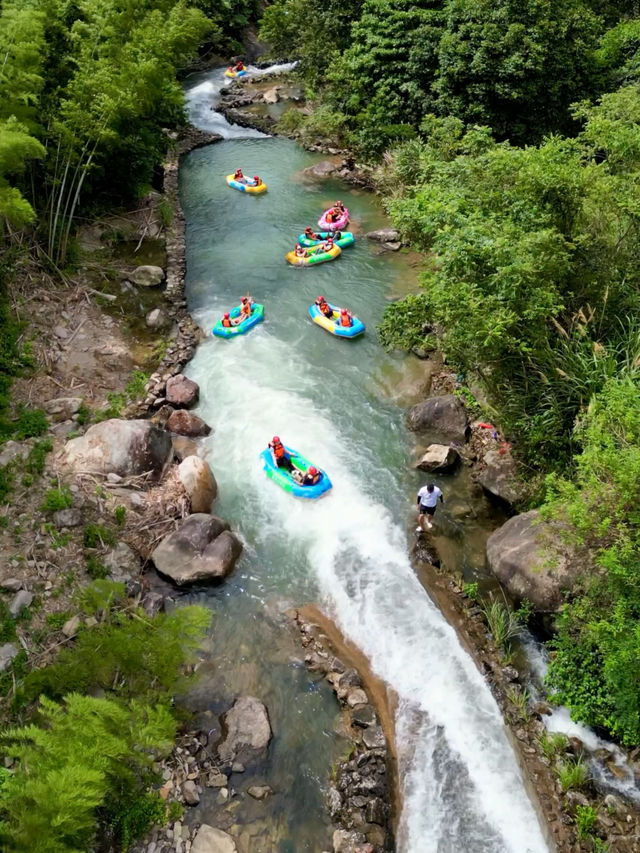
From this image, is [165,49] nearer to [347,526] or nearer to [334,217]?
[334,217]

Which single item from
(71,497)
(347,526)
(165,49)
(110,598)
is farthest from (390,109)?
(110,598)

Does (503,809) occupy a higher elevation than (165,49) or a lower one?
lower

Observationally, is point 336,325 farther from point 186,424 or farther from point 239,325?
point 186,424

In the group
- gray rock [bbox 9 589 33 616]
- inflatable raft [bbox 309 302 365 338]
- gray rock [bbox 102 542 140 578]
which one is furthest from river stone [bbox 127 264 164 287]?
gray rock [bbox 9 589 33 616]

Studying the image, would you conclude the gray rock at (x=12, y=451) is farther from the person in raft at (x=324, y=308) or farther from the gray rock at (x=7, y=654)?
the person in raft at (x=324, y=308)

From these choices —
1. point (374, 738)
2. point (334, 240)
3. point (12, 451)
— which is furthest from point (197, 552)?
point (334, 240)
